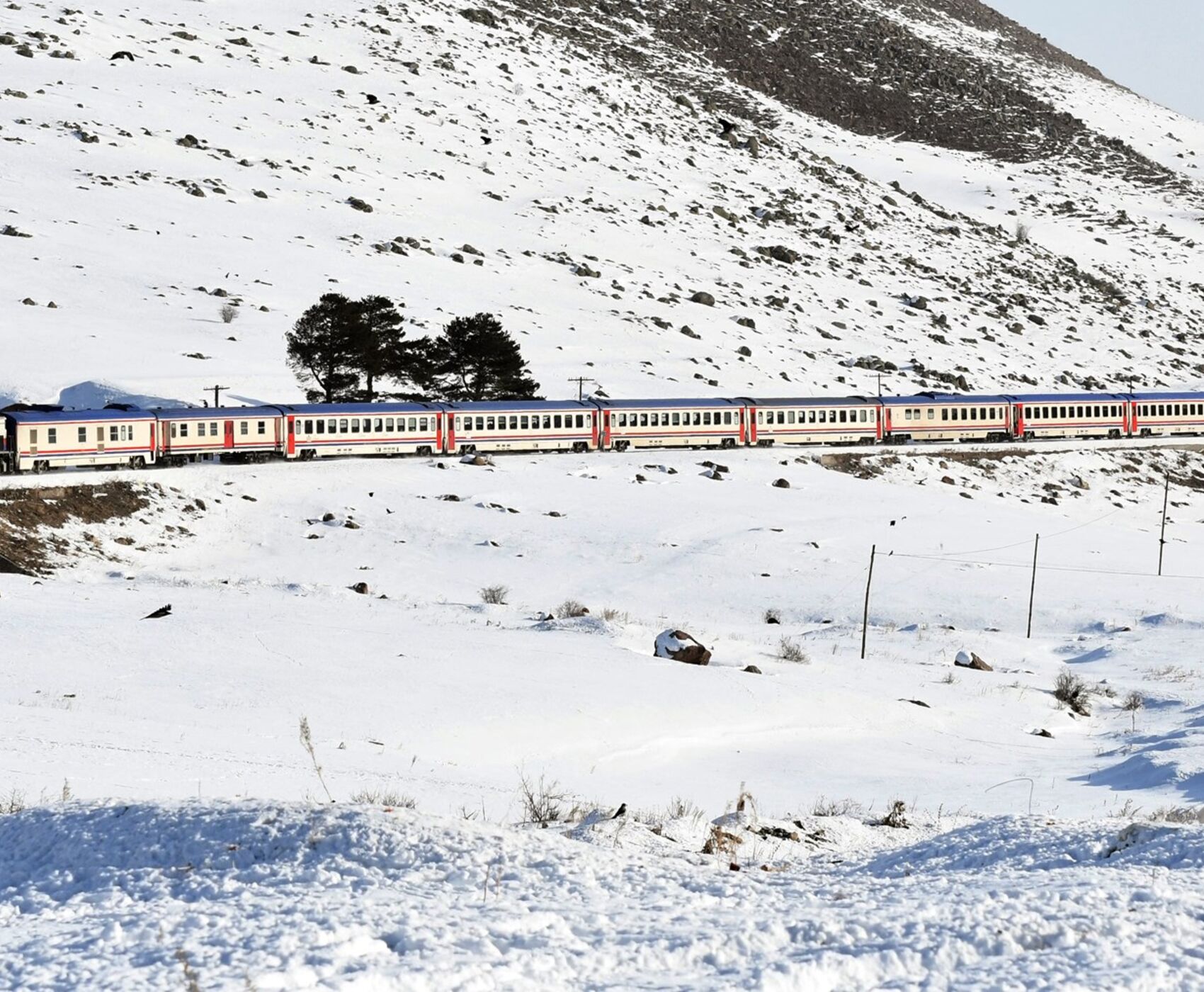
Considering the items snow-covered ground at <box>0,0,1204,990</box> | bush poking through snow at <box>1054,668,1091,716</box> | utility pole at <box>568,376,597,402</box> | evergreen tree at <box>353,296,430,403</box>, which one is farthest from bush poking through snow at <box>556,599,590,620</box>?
utility pole at <box>568,376,597,402</box>

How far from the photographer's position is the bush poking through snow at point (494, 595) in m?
34.3

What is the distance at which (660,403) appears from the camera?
201ft

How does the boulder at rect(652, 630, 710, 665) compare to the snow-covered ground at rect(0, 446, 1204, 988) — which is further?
the boulder at rect(652, 630, 710, 665)

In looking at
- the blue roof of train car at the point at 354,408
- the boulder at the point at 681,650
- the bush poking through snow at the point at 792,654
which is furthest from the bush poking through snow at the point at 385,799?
the blue roof of train car at the point at 354,408

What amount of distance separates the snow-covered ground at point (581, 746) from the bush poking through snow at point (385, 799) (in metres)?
0.43

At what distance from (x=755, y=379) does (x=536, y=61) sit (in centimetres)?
7058

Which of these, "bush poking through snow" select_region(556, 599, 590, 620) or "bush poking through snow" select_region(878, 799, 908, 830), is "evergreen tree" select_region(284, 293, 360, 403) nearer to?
"bush poking through snow" select_region(556, 599, 590, 620)

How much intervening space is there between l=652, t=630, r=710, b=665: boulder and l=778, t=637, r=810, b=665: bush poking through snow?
1.99 meters

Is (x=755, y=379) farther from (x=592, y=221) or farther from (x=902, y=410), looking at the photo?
(x=592, y=221)

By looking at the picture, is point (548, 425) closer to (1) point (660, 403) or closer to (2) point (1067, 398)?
(1) point (660, 403)

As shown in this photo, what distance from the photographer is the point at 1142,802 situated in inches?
635

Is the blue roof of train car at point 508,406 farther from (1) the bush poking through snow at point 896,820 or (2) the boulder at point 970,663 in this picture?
(1) the bush poking through snow at point 896,820

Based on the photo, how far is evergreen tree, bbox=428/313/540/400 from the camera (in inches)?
2445

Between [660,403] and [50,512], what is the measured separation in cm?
2898
